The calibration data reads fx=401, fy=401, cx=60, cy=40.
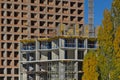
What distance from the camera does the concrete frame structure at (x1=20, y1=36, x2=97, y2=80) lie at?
99938mm

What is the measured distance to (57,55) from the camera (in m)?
102

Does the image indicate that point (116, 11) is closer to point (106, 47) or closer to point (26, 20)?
point (106, 47)

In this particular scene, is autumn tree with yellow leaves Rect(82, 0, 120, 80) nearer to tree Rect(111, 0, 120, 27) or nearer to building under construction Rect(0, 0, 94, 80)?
tree Rect(111, 0, 120, 27)

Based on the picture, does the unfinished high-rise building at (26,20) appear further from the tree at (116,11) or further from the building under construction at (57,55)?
the tree at (116,11)

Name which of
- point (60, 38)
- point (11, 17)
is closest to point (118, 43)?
point (60, 38)

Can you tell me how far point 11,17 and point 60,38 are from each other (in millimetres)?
30093

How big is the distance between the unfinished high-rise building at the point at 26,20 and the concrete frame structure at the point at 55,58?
13.4 m

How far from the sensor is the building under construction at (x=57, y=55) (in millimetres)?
100000

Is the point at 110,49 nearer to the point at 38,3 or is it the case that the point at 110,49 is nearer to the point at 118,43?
the point at 118,43

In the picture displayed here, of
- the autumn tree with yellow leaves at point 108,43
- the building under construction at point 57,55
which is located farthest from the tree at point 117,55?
the building under construction at point 57,55

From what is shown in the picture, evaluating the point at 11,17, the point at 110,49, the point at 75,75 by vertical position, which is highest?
the point at 11,17

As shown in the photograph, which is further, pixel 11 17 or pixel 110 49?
pixel 11 17

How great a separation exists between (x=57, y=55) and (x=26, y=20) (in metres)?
29.4

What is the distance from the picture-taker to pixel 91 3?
121000mm
